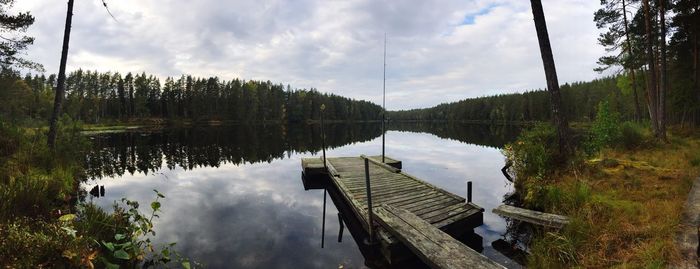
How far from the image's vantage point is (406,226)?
23.4ft

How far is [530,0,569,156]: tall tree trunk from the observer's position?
404 inches

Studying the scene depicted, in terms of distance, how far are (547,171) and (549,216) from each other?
3.92 metres

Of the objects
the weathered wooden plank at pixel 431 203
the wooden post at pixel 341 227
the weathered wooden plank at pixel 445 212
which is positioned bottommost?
the wooden post at pixel 341 227

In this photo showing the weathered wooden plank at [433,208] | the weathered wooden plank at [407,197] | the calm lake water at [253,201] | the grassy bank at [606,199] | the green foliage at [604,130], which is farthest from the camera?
the green foliage at [604,130]

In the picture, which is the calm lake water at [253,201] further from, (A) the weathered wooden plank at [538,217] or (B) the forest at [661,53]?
(B) the forest at [661,53]

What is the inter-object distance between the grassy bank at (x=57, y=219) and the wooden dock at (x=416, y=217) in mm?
4149

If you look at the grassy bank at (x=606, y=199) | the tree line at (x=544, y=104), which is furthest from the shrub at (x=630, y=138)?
the tree line at (x=544, y=104)

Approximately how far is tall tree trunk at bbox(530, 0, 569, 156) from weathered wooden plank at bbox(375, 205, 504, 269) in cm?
642

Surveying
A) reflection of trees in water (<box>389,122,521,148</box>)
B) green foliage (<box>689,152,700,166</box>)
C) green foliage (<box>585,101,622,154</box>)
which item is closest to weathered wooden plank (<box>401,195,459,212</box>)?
green foliage (<box>689,152,700,166</box>)

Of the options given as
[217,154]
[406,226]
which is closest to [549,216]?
[406,226]

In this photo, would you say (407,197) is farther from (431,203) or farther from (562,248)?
(562,248)

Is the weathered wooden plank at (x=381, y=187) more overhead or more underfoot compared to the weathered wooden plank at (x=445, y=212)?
more overhead

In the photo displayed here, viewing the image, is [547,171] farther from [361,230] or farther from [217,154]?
[217,154]

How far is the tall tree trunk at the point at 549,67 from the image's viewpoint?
1027 cm
